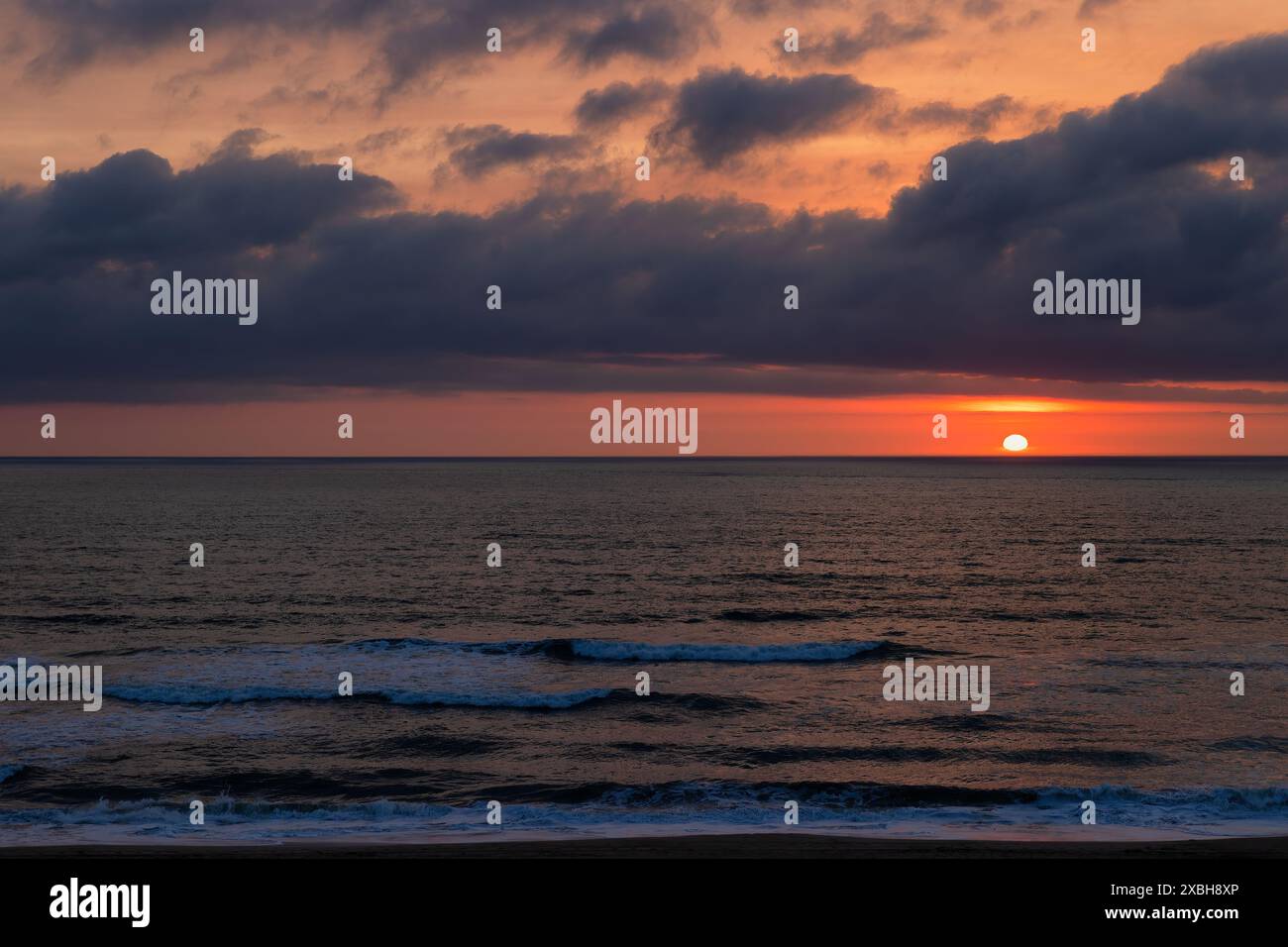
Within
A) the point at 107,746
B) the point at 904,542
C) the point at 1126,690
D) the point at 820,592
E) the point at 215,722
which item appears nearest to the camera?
the point at 107,746

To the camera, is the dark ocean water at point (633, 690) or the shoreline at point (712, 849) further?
the dark ocean water at point (633, 690)

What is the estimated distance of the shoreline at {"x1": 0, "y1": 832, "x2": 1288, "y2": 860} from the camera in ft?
54.4

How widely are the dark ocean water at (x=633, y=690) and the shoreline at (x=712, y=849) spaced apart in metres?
1.30

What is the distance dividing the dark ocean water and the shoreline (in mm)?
1299

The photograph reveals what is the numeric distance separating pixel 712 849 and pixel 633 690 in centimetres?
1496

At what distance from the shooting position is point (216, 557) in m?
68.3

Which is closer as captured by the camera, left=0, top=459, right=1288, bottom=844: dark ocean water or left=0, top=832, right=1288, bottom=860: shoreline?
left=0, top=832, right=1288, bottom=860: shoreline

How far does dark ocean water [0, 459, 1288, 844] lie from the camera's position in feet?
69.1

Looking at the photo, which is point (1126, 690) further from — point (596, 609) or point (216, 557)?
point (216, 557)

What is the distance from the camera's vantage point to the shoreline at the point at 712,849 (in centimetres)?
1658
